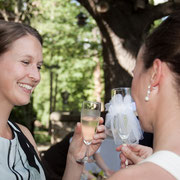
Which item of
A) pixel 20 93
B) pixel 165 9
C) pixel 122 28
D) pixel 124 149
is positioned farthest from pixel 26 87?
pixel 165 9

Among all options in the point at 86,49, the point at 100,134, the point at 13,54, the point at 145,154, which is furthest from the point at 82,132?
the point at 86,49

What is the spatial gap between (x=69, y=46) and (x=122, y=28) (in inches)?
264

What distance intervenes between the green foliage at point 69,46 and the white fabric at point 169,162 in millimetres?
8775

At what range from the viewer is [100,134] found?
226 centimetres

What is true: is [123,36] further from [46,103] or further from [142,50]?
[46,103]

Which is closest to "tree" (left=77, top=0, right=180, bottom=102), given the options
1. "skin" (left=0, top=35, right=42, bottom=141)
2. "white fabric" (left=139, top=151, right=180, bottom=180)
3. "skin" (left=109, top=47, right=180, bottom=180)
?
"skin" (left=0, top=35, right=42, bottom=141)

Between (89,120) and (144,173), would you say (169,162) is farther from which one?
(89,120)

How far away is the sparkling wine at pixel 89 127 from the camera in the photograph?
216 cm

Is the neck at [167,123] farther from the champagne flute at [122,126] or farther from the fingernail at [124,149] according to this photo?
the champagne flute at [122,126]

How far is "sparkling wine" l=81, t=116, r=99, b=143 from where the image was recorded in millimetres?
2162

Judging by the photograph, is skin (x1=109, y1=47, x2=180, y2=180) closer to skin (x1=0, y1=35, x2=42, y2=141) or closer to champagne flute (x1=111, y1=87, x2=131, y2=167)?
champagne flute (x1=111, y1=87, x2=131, y2=167)

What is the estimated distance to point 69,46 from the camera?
1272 centimetres

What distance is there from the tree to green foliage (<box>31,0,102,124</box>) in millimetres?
3677

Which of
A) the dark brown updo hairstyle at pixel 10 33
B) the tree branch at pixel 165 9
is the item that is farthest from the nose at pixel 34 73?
the tree branch at pixel 165 9
